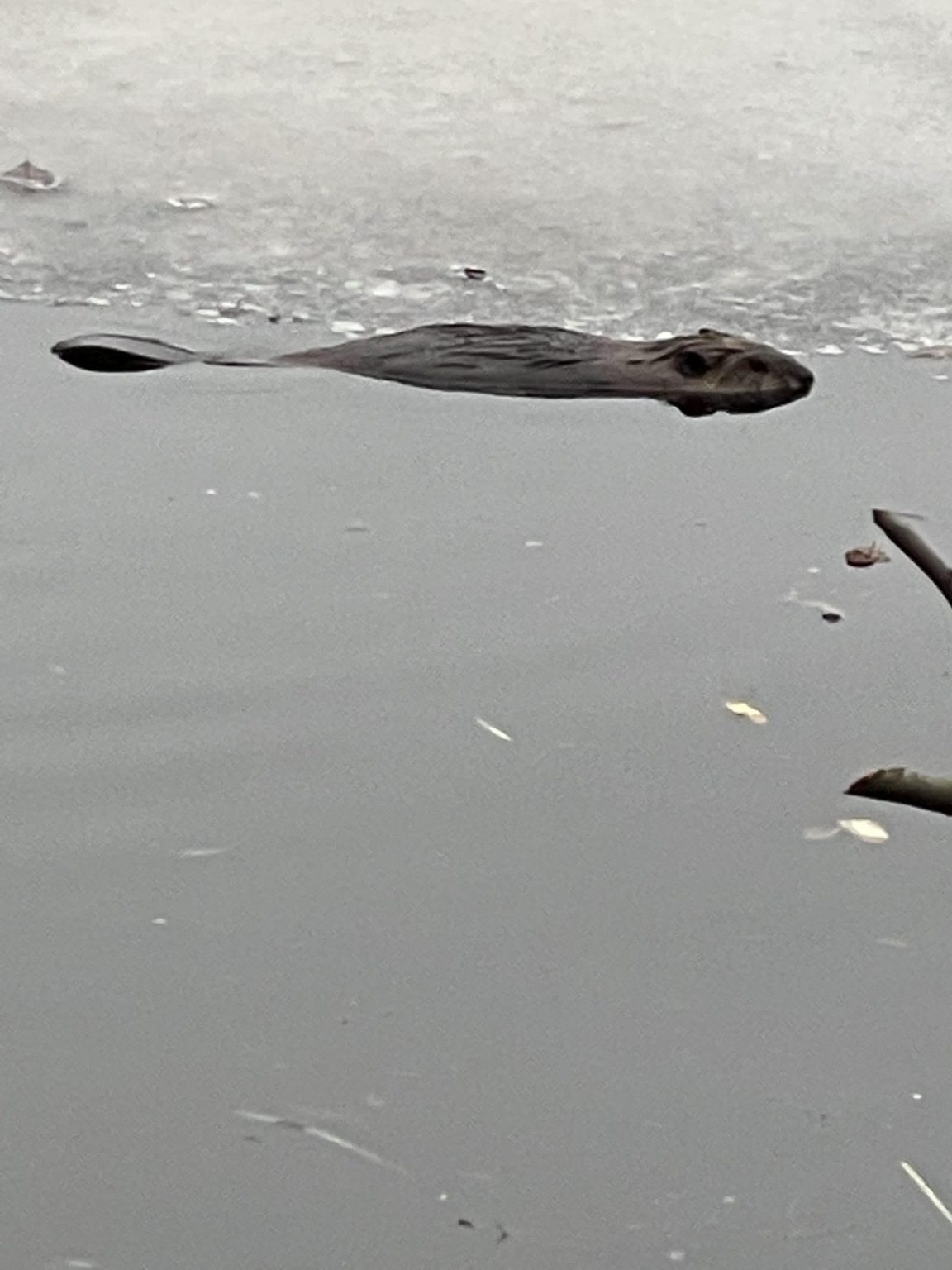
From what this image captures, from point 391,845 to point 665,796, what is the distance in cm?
32

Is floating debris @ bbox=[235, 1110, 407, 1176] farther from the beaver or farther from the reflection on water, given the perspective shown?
the reflection on water

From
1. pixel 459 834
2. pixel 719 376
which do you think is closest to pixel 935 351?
pixel 719 376

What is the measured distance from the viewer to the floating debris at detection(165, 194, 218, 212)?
13.3 feet

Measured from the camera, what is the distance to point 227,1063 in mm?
2055

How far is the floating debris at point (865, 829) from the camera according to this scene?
7.95ft

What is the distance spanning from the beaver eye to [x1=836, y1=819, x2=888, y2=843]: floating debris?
1.16 m

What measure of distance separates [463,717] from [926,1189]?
2.83 ft

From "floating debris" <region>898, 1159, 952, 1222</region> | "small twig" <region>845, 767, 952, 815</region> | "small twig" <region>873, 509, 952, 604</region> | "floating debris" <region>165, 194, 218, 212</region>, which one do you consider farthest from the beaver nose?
"floating debris" <region>898, 1159, 952, 1222</region>

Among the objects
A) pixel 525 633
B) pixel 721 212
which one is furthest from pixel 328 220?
pixel 525 633

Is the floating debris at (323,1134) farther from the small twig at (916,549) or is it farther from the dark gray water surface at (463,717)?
the small twig at (916,549)

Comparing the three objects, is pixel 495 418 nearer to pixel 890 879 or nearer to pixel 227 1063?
pixel 890 879

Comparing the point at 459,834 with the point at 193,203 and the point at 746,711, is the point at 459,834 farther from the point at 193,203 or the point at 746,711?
the point at 193,203

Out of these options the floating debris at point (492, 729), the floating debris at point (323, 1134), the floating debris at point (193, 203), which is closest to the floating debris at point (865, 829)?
the floating debris at point (492, 729)

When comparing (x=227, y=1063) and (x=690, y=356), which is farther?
(x=690, y=356)
